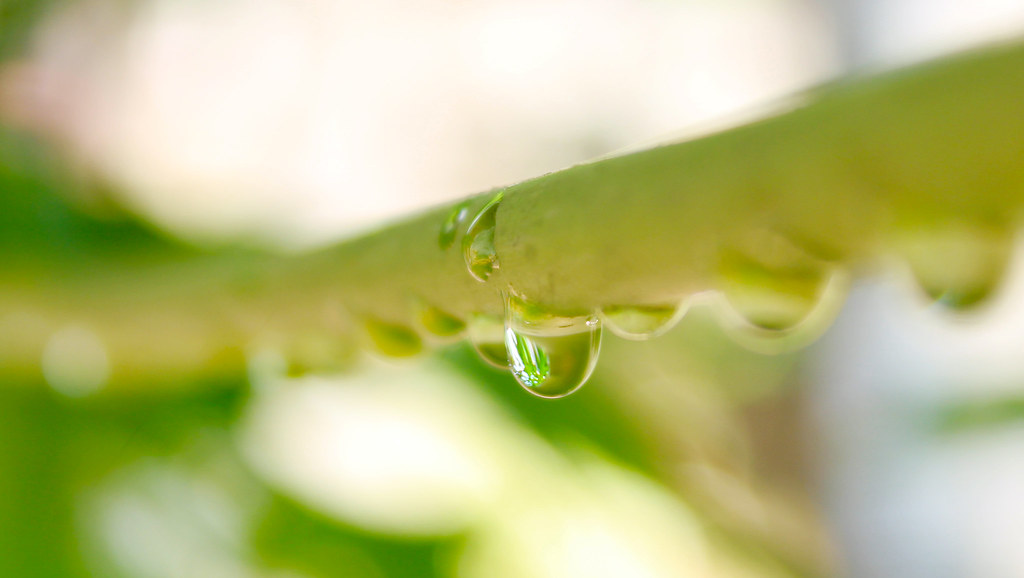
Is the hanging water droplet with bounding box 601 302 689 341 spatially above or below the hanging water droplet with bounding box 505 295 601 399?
below

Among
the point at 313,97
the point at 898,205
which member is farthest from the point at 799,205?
the point at 313,97

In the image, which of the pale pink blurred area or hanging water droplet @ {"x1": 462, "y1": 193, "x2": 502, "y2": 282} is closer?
hanging water droplet @ {"x1": 462, "y1": 193, "x2": 502, "y2": 282}

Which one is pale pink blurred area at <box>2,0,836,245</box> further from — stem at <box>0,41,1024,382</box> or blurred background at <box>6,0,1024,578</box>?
stem at <box>0,41,1024,382</box>

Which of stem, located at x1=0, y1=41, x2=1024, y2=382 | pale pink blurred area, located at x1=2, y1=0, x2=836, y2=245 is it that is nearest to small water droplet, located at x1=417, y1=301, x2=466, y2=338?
stem, located at x1=0, y1=41, x2=1024, y2=382

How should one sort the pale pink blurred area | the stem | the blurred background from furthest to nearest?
the pale pink blurred area
the blurred background
the stem

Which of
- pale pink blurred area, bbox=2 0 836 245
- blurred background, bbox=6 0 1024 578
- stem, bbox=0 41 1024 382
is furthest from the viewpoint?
pale pink blurred area, bbox=2 0 836 245

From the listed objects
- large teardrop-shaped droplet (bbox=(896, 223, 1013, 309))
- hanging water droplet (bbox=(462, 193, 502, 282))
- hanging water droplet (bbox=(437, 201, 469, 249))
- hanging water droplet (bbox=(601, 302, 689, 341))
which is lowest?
large teardrop-shaped droplet (bbox=(896, 223, 1013, 309))

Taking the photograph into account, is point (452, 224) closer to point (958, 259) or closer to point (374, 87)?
point (958, 259)

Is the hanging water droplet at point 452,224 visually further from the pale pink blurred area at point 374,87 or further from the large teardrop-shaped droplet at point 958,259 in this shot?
the pale pink blurred area at point 374,87
